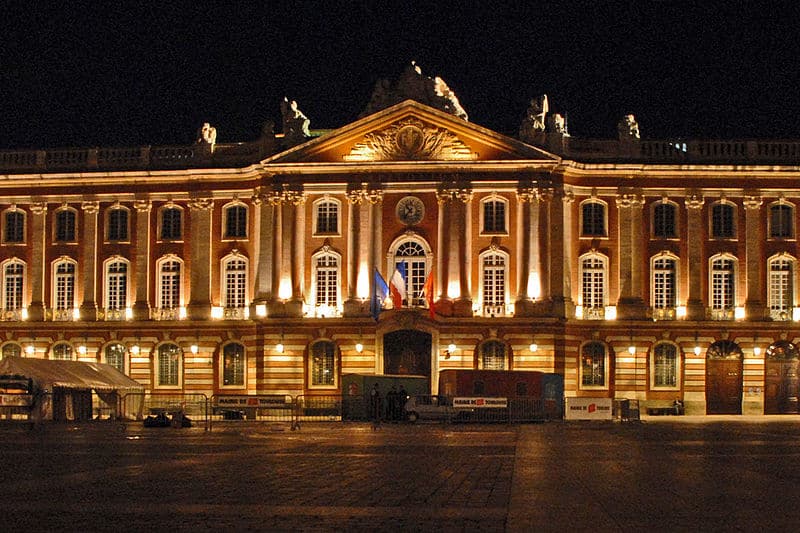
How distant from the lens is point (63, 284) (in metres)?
72.5

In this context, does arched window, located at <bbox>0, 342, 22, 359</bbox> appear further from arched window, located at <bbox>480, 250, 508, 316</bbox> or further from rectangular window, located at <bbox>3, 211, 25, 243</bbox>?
arched window, located at <bbox>480, 250, 508, 316</bbox>

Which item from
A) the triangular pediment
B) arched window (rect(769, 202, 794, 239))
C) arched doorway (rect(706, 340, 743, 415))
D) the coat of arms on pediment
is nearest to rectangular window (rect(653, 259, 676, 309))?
arched doorway (rect(706, 340, 743, 415))

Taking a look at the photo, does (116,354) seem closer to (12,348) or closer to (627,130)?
(12,348)

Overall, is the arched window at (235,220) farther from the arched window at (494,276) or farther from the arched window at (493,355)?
the arched window at (493,355)

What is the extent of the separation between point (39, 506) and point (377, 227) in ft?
166

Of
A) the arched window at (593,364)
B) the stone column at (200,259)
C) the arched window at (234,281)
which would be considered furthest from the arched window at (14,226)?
the arched window at (593,364)

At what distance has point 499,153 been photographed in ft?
221

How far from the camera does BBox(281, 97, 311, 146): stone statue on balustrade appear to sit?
6988 cm

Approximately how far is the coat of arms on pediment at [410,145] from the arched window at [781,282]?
55.0ft

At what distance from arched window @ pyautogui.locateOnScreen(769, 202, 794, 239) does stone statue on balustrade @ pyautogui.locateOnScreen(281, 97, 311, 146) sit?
24.8 meters

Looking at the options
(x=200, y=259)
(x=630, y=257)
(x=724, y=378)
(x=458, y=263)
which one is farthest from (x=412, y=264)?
(x=724, y=378)

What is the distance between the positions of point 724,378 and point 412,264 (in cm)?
1721

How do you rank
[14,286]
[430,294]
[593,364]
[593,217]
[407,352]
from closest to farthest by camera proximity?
1. [430,294]
2. [407,352]
3. [593,364]
4. [593,217]
5. [14,286]

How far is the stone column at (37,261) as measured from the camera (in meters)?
71.9
